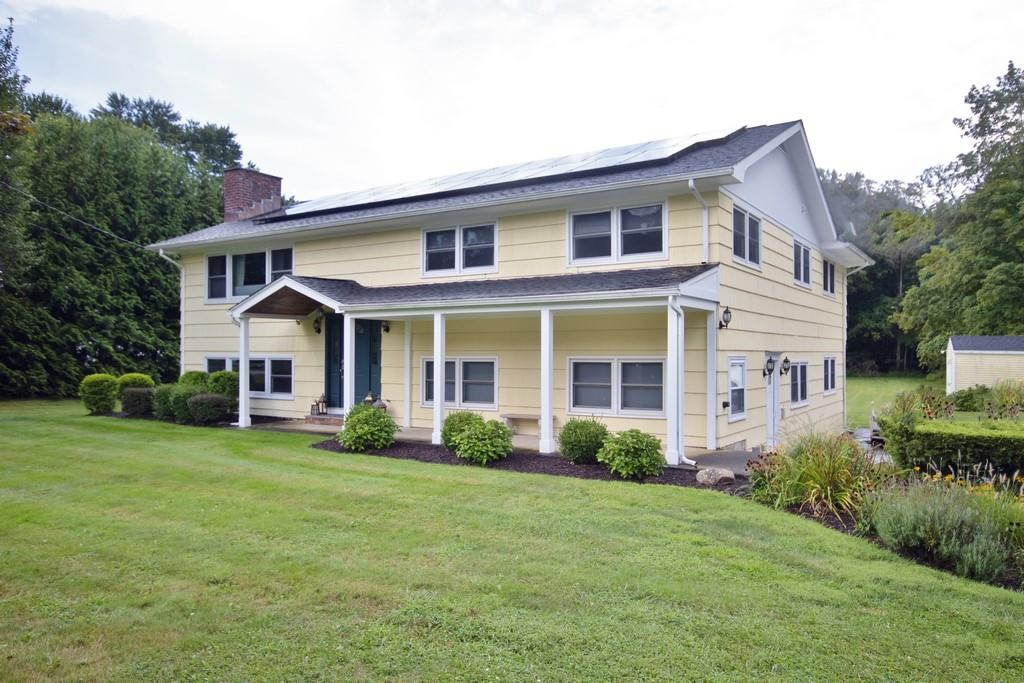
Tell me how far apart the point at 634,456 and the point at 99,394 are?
14.5m

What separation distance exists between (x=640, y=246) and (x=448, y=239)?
4.14m

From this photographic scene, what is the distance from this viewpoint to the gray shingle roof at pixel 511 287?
1018 centimetres

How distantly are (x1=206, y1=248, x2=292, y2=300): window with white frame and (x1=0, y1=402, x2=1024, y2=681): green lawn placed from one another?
8664 mm

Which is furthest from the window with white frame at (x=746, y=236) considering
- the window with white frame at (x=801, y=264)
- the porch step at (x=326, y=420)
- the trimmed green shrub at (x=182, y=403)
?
the trimmed green shrub at (x=182, y=403)

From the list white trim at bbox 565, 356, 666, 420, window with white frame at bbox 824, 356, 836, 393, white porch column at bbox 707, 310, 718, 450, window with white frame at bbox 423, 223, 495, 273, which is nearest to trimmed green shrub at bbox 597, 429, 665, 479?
white porch column at bbox 707, 310, 718, 450

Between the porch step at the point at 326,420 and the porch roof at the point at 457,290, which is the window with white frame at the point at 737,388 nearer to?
the porch roof at the point at 457,290

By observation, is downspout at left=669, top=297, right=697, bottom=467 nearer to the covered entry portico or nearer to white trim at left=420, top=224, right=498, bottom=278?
the covered entry portico

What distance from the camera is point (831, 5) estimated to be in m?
11.8

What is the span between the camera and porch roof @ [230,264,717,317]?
33.4 feet

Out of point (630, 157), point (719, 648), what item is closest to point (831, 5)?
point (630, 157)

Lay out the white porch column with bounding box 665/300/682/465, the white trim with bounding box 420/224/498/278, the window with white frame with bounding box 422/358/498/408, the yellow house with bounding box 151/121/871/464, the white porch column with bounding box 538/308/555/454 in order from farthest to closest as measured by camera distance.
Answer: the window with white frame with bounding box 422/358/498/408, the white trim with bounding box 420/224/498/278, the yellow house with bounding box 151/121/871/464, the white porch column with bounding box 538/308/555/454, the white porch column with bounding box 665/300/682/465

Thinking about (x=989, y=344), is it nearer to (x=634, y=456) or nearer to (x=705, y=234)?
(x=705, y=234)

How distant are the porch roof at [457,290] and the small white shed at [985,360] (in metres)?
16.6

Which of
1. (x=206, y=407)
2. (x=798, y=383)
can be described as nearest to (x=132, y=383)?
(x=206, y=407)
